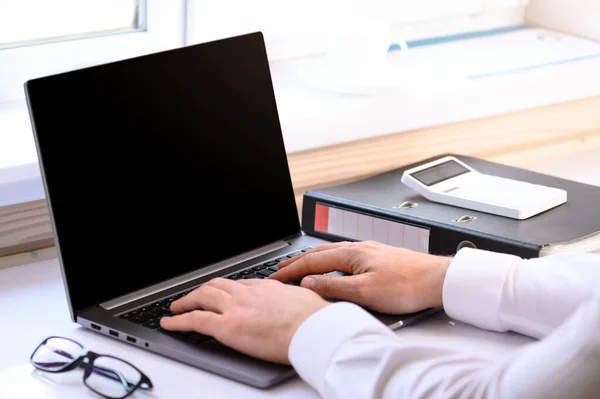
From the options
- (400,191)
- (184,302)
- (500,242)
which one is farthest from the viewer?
(400,191)

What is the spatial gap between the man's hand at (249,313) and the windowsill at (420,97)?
36 cm

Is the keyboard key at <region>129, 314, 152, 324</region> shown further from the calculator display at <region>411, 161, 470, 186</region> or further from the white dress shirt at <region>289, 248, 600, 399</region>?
the calculator display at <region>411, 161, 470, 186</region>

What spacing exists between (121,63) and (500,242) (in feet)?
1.62

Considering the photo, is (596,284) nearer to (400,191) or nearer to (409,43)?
(400,191)

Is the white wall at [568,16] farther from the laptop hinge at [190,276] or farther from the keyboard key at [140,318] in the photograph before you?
the keyboard key at [140,318]

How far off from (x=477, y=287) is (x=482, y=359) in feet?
0.65

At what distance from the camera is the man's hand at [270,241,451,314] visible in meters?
1.06

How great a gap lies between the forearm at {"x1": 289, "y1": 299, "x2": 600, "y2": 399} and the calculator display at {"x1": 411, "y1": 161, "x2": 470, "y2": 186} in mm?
456

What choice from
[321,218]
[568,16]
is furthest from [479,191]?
[568,16]

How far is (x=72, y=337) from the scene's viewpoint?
1025mm

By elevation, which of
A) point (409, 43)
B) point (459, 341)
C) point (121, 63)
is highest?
point (121, 63)

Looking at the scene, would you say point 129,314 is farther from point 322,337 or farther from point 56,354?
point 322,337

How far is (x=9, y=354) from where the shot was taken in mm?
984

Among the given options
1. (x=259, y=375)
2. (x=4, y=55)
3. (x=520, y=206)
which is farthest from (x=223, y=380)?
(x=4, y=55)
